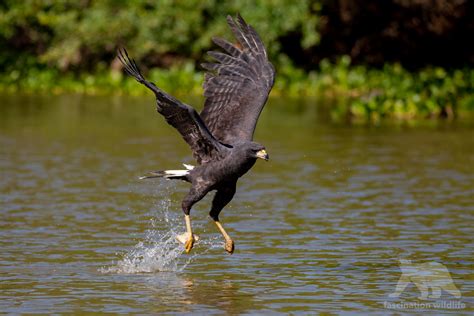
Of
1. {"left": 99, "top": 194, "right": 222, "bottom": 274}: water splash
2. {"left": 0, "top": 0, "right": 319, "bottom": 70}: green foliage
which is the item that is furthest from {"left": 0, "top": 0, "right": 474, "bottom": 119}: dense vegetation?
{"left": 99, "top": 194, "right": 222, "bottom": 274}: water splash

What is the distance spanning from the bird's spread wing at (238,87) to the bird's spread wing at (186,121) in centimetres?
38

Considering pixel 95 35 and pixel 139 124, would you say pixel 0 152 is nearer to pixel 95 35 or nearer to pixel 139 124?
pixel 139 124

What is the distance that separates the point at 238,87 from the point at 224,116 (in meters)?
0.35

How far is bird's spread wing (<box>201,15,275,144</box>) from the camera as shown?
10539 millimetres

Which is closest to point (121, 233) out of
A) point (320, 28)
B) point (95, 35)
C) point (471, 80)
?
point (471, 80)

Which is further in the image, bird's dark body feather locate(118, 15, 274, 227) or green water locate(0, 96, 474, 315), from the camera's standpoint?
bird's dark body feather locate(118, 15, 274, 227)

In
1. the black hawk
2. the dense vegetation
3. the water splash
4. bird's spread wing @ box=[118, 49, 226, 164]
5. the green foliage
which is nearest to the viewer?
bird's spread wing @ box=[118, 49, 226, 164]

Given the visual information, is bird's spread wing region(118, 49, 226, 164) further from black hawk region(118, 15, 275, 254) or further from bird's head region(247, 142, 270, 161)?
bird's head region(247, 142, 270, 161)

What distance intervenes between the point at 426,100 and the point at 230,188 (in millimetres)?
13887

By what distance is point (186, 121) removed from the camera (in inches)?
385

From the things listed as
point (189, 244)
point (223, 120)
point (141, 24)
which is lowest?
point (189, 244)

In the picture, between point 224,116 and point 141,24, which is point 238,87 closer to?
point 224,116

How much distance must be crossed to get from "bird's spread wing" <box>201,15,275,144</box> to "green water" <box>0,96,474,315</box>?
43.6 inches

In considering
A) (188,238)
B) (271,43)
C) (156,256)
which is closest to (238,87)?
(188,238)
